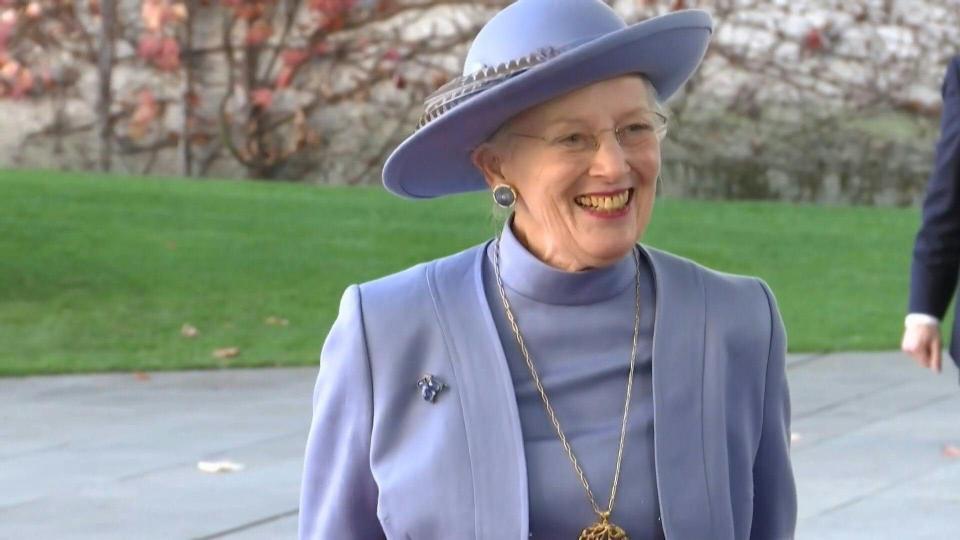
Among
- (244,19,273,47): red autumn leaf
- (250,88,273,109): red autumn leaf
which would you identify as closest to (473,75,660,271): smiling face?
(250,88,273,109): red autumn leaf

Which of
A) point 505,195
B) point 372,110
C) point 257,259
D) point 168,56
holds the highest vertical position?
point 505,195

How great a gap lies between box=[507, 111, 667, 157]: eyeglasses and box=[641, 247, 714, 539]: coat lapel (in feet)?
0.60

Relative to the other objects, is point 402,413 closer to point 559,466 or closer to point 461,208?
point 559,466

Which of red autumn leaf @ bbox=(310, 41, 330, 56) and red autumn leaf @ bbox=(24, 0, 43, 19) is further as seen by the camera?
red autumn leaf @ bbox=(310, 41, 330, 56)

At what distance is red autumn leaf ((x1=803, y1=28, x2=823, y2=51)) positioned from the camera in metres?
17.5

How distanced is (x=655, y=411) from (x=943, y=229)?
236 centimetres

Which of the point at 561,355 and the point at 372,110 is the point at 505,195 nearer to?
the point at 561,355

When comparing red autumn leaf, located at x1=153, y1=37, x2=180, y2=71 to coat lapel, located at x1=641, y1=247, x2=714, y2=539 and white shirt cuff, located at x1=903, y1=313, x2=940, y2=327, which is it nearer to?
white shirt cuff, located at x1=903, y1=313, x2=940, y2=327

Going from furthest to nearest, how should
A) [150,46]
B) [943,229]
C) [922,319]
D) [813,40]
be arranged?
[813,40], [150,46], [922,319], [943,229]

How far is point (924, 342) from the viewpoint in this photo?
4930 mm

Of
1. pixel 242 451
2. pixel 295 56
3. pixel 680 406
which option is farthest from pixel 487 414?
pixel 295 56

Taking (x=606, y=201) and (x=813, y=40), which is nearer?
(x=606, y=201)

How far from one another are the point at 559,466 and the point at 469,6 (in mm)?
14724

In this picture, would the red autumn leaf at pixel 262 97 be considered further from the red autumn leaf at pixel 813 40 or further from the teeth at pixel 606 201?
the teeth at pixel 606 201
